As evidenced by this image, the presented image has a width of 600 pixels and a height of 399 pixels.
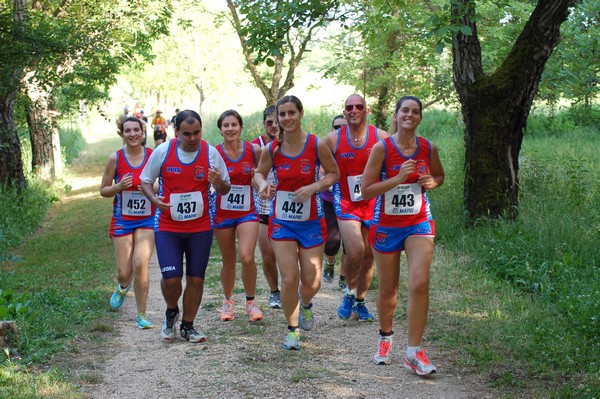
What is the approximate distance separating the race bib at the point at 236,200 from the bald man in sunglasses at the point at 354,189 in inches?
35.0

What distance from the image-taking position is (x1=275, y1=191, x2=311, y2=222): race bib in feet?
21.7

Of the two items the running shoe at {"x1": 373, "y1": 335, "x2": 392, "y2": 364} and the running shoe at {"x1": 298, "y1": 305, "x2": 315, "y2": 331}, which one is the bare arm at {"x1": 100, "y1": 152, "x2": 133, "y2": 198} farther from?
the running shoe at {"x1": 373, "y1": 335, "x2": 392, "y2": 364}

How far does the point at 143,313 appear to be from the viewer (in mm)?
8148

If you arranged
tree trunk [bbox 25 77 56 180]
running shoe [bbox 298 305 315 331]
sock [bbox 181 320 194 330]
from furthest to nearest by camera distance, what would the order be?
1. tree trunk [bbox 25 77 56 180]
2. sock [bbox 181 320 194 330]
3. running shoe [bbox 298 305 315 331]

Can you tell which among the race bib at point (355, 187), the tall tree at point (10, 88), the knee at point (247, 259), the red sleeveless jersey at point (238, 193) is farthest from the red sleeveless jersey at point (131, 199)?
the tall tree at point (10, 88)

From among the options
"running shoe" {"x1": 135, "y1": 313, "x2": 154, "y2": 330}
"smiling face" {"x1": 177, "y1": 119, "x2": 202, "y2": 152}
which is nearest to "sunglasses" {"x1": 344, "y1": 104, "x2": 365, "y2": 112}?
"smiling face" {"x1": 177, "y1": 119, "x2": 202, "y2": 152}

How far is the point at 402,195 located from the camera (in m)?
6.02

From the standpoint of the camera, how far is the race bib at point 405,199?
6020 mm

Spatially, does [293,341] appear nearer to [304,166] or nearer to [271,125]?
[304,166]

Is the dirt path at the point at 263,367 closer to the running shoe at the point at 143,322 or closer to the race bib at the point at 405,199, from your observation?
the running shoe at the point at 143,322

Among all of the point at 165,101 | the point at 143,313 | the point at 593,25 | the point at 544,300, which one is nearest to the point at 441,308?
the point at 544,300

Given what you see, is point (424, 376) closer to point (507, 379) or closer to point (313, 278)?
point (507, 379)

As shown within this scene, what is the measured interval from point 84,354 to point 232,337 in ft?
4.36

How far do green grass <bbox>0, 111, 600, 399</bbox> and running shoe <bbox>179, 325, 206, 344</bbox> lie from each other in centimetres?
47
